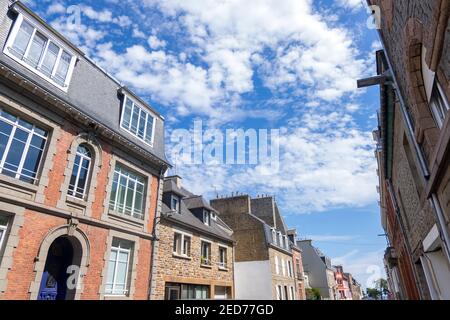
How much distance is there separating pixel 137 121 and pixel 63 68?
4.04 m

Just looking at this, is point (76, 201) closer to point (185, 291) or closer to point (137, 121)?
point (137, 121)

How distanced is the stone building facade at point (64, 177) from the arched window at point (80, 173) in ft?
0.12

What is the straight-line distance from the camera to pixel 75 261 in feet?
32.2

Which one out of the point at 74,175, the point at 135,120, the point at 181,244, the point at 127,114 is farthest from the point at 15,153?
the point at 181,244

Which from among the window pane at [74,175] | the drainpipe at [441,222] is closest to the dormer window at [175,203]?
the window pane at [74,175]

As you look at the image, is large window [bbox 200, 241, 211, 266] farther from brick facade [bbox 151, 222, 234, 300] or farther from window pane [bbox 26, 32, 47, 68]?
window pane [bbox 26, 32, 47, 68]

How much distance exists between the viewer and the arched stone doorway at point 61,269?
30.7 ft

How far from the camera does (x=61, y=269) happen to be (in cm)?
995

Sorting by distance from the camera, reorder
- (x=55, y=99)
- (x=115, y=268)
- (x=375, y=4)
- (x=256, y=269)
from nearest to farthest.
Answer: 1. (x=375, y=4)
2. (x=55, y=99)
3. (x=115, y=268)
4. (x=256, y=269)

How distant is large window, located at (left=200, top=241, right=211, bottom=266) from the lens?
17.8 metres
